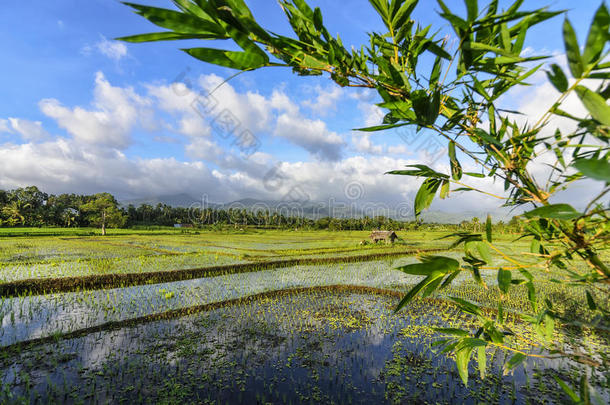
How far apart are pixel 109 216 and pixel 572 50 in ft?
145

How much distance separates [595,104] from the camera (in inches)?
20.2

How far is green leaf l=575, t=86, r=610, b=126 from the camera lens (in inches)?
19.6

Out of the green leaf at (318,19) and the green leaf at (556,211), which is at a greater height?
the green leaf at (318,19)

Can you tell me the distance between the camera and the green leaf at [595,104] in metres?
0.50

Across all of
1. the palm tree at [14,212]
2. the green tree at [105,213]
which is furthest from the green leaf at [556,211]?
the palm tree at [14,212]

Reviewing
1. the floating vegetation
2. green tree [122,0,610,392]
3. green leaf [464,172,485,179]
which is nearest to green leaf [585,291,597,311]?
green tree [122,0,610,392]

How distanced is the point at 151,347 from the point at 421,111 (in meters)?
5.15

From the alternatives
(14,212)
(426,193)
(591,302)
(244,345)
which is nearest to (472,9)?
(426,193)

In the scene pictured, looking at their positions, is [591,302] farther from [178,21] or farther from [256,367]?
[256,367]

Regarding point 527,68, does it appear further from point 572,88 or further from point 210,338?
point 210,338

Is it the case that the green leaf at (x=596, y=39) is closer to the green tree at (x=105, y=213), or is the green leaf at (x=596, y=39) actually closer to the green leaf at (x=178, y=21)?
the green leaf at (x=178, y=21)

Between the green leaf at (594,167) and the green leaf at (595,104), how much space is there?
0.09m

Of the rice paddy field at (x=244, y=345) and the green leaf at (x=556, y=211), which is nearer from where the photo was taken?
the green leaf at (x=556, y=211)

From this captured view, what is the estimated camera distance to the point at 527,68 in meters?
0.69
